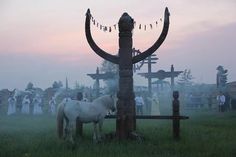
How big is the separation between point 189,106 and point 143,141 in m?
31.4

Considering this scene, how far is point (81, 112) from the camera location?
1549 centimetres

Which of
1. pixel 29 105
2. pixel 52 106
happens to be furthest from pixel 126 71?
pixel 29 105

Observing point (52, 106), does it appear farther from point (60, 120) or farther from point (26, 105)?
point (60, 120)

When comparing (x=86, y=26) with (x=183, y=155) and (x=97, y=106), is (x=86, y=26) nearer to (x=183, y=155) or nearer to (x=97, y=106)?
(x=97, y=106)

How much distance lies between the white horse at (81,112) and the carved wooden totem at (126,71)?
2.34 ft

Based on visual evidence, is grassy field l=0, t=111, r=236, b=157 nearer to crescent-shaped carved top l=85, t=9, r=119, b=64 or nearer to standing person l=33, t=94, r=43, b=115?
crescent-shaped carved top l=85, t=9, r=119, b=64

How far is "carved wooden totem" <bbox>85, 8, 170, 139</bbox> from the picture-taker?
1573 cm

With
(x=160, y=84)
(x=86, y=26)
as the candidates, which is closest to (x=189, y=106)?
(x=160, y=84)

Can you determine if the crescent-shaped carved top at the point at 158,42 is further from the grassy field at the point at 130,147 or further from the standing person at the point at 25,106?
the standing person at the point at 25,106

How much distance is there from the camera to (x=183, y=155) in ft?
40.1

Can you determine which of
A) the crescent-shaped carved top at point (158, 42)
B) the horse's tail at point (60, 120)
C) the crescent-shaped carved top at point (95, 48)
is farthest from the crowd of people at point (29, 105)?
the horse's tail at point (60, 120)

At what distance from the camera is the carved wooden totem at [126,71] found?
51.6ft

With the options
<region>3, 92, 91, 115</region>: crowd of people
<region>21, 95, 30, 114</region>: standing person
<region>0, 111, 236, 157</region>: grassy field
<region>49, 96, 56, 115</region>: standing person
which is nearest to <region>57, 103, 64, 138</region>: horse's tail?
<region>0, 111, 236, 157</region>: grassy field

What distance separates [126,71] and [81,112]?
2.00 meters
